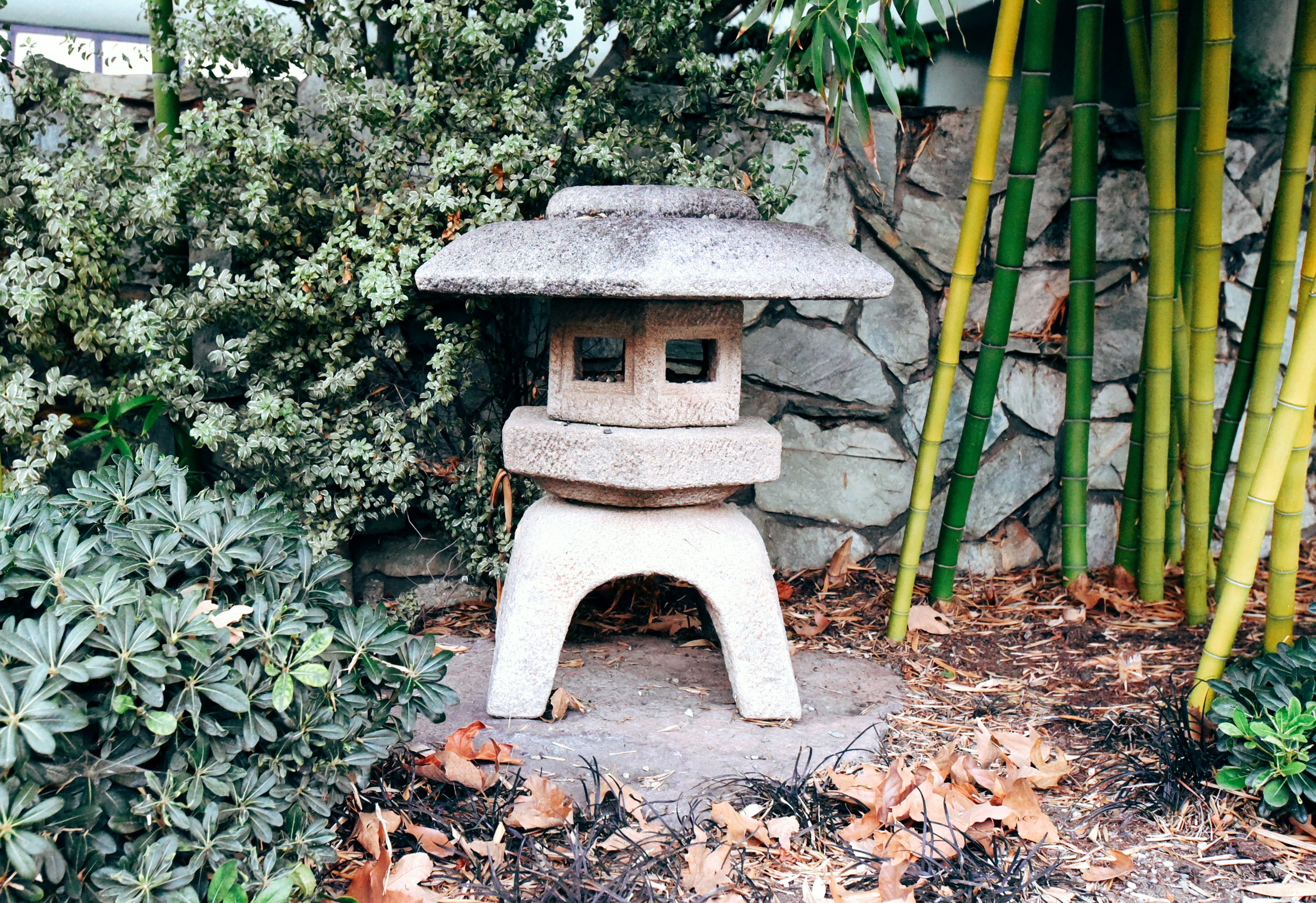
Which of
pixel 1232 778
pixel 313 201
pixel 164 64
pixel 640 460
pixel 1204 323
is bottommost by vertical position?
pixel 1232 778

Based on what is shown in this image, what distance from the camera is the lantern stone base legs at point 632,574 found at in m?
2.13

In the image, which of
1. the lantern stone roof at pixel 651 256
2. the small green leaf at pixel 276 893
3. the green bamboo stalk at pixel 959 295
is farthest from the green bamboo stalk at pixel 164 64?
the green bamboo stalk at pixel 959 295

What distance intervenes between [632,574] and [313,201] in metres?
1.24

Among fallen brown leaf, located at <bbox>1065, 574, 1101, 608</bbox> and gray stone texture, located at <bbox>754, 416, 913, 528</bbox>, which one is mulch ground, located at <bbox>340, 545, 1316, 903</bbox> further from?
gray stone texture, located at <bbox>754, 416, 913, 528</bbox>

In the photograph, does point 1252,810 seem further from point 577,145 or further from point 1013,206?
point 577,145

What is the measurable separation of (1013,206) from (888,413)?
0.75 metres

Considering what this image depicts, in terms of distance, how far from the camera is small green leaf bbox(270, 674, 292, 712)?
1.37 m

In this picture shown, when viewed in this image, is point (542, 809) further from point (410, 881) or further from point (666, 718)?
point (666, 718)

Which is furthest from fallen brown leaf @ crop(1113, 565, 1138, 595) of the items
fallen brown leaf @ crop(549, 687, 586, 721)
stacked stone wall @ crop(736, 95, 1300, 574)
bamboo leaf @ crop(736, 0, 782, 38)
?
bamboo leaf @ crop(736, 0, 782, 38)

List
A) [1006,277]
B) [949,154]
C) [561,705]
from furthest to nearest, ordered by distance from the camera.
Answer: [949,154] < [1006,277] < [561,705]

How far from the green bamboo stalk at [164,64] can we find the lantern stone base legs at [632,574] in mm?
1468

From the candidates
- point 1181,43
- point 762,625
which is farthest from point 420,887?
point 1181,43

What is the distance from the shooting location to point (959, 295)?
2547 mm

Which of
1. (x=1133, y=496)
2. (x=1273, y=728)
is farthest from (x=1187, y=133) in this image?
(x=1273, y=728)
